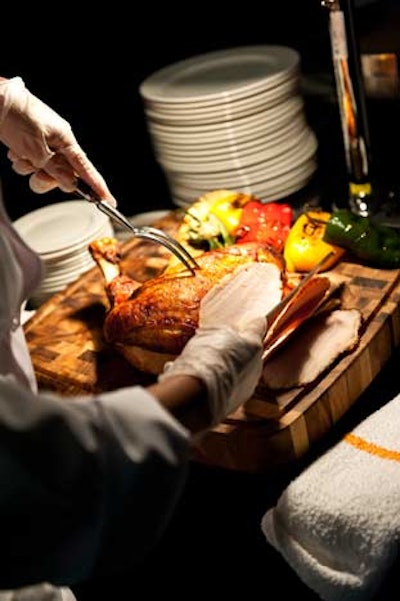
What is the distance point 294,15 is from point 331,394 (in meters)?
1.40

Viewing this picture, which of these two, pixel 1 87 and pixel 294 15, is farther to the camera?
pixel 294 15

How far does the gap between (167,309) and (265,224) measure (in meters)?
0.45

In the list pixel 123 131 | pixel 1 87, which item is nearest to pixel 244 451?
pixel 1 87

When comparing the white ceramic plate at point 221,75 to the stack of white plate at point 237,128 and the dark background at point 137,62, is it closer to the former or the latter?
the stack of white plate at point 237,128

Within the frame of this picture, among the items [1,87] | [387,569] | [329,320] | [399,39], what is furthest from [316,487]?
[399,39]

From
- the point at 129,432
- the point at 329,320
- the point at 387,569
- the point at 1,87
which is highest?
the point at 1,87

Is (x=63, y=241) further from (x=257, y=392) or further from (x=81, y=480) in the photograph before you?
(x=81, y=480)

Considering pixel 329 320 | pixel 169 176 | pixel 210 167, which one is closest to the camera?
pixel 329 320

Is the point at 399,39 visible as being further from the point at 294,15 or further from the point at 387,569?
the point at 387,569

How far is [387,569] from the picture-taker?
3.64 feet

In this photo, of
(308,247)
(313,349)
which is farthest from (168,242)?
(313,349)

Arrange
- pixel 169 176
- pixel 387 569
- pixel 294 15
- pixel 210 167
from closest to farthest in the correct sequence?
pixel 387 569 → pixel 210 167 → pixel 169 176 → pixel 294 15

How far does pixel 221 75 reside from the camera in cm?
210

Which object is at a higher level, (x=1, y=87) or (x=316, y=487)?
(x=1, y=87)
